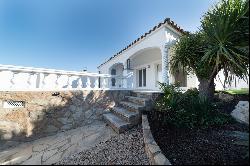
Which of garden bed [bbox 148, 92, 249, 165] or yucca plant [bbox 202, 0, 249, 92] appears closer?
garden bed [bbox 148, 92, 249, 165]

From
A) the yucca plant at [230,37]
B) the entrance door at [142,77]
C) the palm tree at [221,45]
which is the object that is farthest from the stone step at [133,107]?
the entrance door at [142,77]

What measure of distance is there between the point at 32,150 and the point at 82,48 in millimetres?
13614

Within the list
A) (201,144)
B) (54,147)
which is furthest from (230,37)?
(54,147)

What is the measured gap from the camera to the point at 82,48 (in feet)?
56.2

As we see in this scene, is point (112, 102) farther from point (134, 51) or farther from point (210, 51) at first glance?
point (210, 51)

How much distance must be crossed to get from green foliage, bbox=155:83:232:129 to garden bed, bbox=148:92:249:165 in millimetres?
206

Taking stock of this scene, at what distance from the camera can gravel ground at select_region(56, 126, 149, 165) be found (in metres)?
3.68


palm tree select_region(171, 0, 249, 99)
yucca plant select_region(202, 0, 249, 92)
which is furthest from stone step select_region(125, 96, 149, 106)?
yucca plant select_region(202, 0, 249, 92)

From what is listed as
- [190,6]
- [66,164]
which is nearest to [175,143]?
[66,164]

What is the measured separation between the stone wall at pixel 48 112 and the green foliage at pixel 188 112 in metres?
2.93

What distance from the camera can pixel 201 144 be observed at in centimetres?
382

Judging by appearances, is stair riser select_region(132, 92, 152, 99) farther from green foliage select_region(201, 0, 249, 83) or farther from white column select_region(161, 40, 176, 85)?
green foliage select_region(201, 0, 249, 83)

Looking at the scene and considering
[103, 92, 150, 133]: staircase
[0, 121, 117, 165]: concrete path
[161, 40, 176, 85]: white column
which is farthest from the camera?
[161, 40, 176, 85]: white column

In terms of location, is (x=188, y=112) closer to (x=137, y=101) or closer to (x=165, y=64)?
(x=137, y=101)
